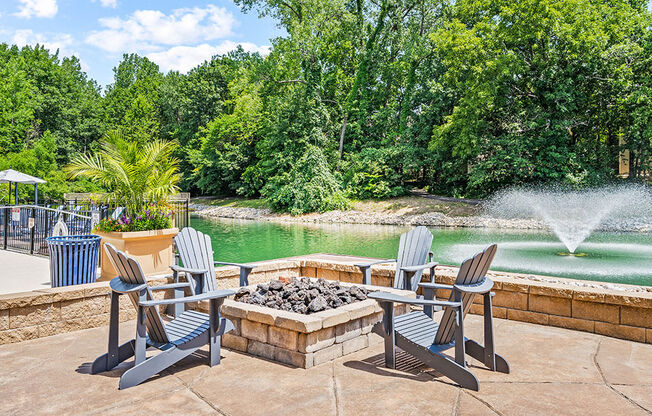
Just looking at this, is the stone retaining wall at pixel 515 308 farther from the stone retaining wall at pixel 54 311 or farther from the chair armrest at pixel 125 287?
the chair armrest at pixel 125 287

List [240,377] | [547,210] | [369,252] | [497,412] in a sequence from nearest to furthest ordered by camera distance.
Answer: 1. [497,412]
2. [240,377]
3. [369,252]
4. [547,210]

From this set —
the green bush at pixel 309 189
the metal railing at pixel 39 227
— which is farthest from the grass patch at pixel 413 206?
the metal railing at pixel 39 227

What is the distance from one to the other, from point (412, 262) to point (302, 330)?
1879 mm

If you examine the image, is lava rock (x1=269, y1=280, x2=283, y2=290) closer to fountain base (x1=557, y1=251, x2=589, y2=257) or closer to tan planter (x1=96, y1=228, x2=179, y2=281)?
tan planter (x1=96, y1=228, x2=179, y2=281)

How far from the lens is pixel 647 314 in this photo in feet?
12.8

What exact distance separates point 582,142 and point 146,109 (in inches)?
1516

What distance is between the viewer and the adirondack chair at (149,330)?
2.95m

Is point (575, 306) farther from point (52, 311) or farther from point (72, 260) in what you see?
point (72, 260)

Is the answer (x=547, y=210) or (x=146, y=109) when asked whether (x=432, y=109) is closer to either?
(x=547, y=210)

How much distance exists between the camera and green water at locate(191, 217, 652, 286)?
33.1 ft

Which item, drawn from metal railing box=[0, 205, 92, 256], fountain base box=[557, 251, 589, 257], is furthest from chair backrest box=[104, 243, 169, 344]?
fountain base box=[557, 251, 589, 257]

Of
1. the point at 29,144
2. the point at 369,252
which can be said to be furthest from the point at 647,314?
the point at 29,144

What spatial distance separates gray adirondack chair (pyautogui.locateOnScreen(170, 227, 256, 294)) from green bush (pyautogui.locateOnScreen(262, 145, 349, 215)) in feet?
78.6

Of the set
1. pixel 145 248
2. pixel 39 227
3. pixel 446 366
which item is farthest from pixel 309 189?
pixel 446 366
